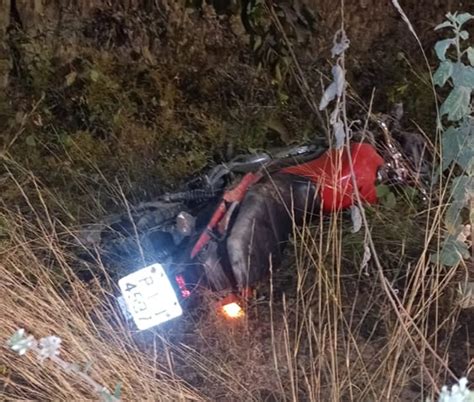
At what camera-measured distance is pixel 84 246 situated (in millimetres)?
3232

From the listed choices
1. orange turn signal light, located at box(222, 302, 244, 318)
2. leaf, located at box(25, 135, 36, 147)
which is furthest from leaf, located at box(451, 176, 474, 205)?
leaf, located at box(25, 135, 36, 147)

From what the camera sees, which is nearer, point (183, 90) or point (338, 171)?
point (338, 171)

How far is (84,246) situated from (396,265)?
102 centimetres

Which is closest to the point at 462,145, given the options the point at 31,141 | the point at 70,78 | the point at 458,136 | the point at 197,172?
the point at 458,136

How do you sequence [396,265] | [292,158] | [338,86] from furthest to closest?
[292,158] → [396,265] → [338,86]

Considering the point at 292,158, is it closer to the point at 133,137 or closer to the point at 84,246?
the point at 84,246

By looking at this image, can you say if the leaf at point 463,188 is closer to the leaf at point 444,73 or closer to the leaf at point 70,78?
the leaf at point 444,73

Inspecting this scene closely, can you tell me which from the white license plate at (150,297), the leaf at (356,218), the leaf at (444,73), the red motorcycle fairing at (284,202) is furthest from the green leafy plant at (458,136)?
the white license plate at (150,297)

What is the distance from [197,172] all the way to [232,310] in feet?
4.16

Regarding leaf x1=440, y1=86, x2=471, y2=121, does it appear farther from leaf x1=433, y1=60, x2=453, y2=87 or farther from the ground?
the ground

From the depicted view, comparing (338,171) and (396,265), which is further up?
(338,171)

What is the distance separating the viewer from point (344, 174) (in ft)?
10.5

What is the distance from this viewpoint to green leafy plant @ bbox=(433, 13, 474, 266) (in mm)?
2307

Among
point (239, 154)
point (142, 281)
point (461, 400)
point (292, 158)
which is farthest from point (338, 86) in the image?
point (239, 154)
